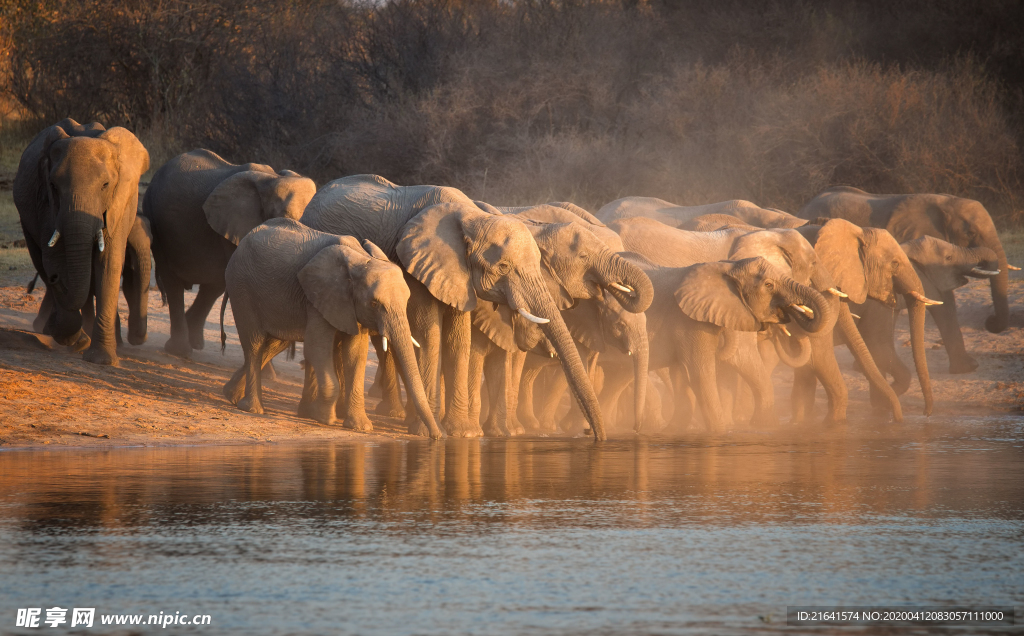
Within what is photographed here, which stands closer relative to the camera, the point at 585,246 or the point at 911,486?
the point at 911,486

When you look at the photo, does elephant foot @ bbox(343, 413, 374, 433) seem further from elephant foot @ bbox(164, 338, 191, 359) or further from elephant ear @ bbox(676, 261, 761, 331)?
elephant foot @ bbox(164, 338, 191, 359)

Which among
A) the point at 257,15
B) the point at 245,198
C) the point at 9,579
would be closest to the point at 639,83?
the point at 257,15

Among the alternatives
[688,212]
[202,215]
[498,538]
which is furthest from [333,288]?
[688,212]

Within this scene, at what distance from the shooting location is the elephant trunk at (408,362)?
982 centimetres

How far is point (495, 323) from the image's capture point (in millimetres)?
10961

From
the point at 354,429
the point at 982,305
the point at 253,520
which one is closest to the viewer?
the point at 253,520

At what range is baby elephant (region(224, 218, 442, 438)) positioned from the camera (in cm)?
998

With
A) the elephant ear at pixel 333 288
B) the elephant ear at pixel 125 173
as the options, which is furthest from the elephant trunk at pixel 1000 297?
the elephant ear at pixel 125 173

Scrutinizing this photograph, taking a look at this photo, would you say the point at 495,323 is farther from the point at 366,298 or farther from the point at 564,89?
the point at 564,89

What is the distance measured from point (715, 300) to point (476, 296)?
1.95m

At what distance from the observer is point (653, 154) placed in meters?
26.0

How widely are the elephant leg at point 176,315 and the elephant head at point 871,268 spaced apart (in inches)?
244

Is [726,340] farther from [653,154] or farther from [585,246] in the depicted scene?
[653,154]

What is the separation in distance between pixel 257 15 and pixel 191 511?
1128 inches
